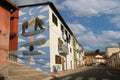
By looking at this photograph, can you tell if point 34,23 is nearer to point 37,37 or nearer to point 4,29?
point 37,37

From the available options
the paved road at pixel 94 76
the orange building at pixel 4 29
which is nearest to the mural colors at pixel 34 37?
the paved road at pixel 94 76

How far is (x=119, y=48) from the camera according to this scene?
3506 inches

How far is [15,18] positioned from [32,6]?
9.55 feet

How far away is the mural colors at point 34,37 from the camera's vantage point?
107 feet

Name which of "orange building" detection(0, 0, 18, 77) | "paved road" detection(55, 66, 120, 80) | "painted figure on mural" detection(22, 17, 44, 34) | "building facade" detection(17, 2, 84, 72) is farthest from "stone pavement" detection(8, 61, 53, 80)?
"painted figure on mural" detection(22, 17, 44, 34)

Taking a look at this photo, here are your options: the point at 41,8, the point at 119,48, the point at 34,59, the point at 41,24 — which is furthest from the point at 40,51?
the point at 119,48

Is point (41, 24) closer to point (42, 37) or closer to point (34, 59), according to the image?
point (42, 37)

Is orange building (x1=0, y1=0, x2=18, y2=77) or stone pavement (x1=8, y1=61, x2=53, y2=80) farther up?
orange building (x1=0, y1=0, x2=18, y2=77)

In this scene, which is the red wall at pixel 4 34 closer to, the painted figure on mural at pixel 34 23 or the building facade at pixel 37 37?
the building facade at pixel 37 37

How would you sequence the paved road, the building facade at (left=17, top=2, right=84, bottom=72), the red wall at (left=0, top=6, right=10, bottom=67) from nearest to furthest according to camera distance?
the red wall at (left=0, top=6, right=10, bottom=67) → the paved road → the building facade at (left=17, top=2, right=84, bottom=72)

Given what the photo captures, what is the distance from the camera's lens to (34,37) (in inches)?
1313

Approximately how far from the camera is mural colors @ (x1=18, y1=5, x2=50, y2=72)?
107 ft

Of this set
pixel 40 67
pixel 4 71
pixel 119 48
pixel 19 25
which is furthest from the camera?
pixel 119 48

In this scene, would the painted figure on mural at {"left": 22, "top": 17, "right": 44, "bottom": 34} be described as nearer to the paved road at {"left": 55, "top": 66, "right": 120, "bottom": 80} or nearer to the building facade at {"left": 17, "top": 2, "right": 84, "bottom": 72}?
the building facade at {"left": 17, "top": 2, "right": 84, "bottom": 72}
